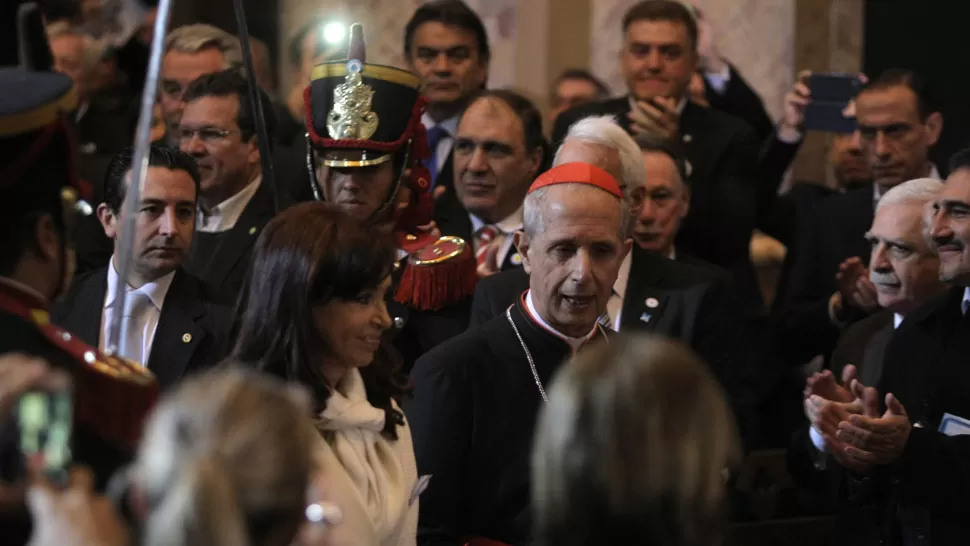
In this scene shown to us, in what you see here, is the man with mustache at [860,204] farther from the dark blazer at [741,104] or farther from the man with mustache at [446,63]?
the man with mustache at [446,63]

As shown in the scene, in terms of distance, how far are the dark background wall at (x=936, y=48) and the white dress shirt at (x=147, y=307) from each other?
13.8ft

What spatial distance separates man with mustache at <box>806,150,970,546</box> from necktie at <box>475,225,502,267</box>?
1.35 meters

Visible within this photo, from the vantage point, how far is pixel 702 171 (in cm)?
564

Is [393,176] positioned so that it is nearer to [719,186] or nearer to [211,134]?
[211,134]

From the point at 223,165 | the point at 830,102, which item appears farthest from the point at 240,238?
the point at 830,102

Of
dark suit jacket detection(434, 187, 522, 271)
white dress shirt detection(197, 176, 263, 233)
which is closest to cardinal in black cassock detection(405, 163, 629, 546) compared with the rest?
dark suit jacket detection(434, 187, 522, 271)

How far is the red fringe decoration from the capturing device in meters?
4.57

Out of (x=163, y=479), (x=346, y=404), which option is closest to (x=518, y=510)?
(x=346, y=404)

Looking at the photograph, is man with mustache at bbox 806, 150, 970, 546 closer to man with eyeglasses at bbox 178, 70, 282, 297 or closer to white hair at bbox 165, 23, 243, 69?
man with eyeglasses at bbox 178, 70, 282, 297

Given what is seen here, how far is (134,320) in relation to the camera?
4.14 meters

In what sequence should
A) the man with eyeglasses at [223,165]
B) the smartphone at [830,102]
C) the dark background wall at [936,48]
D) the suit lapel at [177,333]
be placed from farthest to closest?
1. the dark background wall at [936,48]
2. the smartphone at [830,102]
3. the man with eyeglasses at [223,165]
4. the suit lapel at [177,333]

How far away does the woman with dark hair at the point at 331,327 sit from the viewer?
3125 millimetres

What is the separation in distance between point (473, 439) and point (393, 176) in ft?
3.66

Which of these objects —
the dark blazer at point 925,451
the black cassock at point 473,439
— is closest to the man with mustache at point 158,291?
the black cassock at point 473,439
